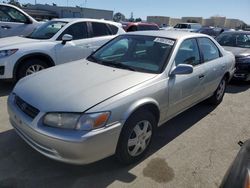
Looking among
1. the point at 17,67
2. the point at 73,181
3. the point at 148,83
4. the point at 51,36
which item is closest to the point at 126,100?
the point at 148,83

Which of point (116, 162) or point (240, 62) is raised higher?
point (240, 62)

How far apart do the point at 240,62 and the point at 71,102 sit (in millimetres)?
5954

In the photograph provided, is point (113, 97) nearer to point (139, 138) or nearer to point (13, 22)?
point (139, 138)

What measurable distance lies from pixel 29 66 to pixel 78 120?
3684 millimetres

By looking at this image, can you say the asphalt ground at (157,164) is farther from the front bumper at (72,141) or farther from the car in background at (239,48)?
the car in background at (239,48)

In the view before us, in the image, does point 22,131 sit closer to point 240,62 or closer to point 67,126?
point 67,126

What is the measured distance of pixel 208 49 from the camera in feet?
15.7

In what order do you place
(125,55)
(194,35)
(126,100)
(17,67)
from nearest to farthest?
(126,100), (125,55), (194,35), (17,67)

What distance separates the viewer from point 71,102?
9.04 feet

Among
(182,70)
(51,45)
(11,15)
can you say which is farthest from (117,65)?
(11,15)

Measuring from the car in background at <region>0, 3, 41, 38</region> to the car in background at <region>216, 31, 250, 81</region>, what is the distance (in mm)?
6213

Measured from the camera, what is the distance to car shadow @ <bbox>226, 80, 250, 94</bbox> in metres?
6.85

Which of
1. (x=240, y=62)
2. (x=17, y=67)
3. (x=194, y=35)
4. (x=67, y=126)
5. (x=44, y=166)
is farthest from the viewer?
(x=240, y=62)

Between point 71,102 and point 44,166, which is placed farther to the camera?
point 44,166
